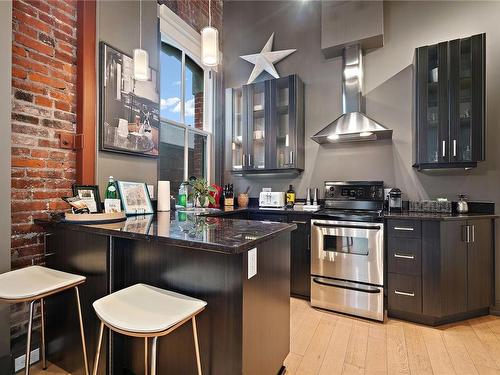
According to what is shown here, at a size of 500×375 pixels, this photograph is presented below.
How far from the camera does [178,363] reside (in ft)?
4.63

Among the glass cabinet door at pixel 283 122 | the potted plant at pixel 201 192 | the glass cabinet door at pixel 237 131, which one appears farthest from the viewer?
the glass cabinet door at pixel 237 131

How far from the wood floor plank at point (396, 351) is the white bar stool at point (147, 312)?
145 cm

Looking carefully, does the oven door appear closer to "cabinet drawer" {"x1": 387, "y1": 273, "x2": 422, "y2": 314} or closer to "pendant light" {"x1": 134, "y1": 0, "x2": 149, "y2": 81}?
"cabinet drawer" {"x1": 387, "y1": 273, "x2": 422, "y2": 314}

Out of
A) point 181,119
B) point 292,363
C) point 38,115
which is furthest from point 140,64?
point 292,363

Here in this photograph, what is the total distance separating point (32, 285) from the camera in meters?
1.41

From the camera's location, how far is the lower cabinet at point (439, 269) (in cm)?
233

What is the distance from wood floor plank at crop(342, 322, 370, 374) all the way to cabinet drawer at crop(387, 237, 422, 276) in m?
0.60

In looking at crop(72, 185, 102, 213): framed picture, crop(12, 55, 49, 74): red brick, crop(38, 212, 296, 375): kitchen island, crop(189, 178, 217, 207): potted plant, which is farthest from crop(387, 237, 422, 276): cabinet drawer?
crop(12, 55, 49, 74): red brick

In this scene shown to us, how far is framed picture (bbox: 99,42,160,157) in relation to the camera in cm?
219

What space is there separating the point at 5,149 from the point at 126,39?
1433 millimetres

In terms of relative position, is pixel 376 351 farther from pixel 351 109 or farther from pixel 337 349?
pixel 351 109

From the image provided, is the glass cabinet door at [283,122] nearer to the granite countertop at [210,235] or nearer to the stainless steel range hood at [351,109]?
the stainless steel range hood at [351,109]

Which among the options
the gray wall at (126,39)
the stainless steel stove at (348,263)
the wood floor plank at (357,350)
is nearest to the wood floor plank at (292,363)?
the wood floor plank at (357,350)

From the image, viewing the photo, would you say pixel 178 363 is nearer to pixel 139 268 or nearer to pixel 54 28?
pixel 139 268
